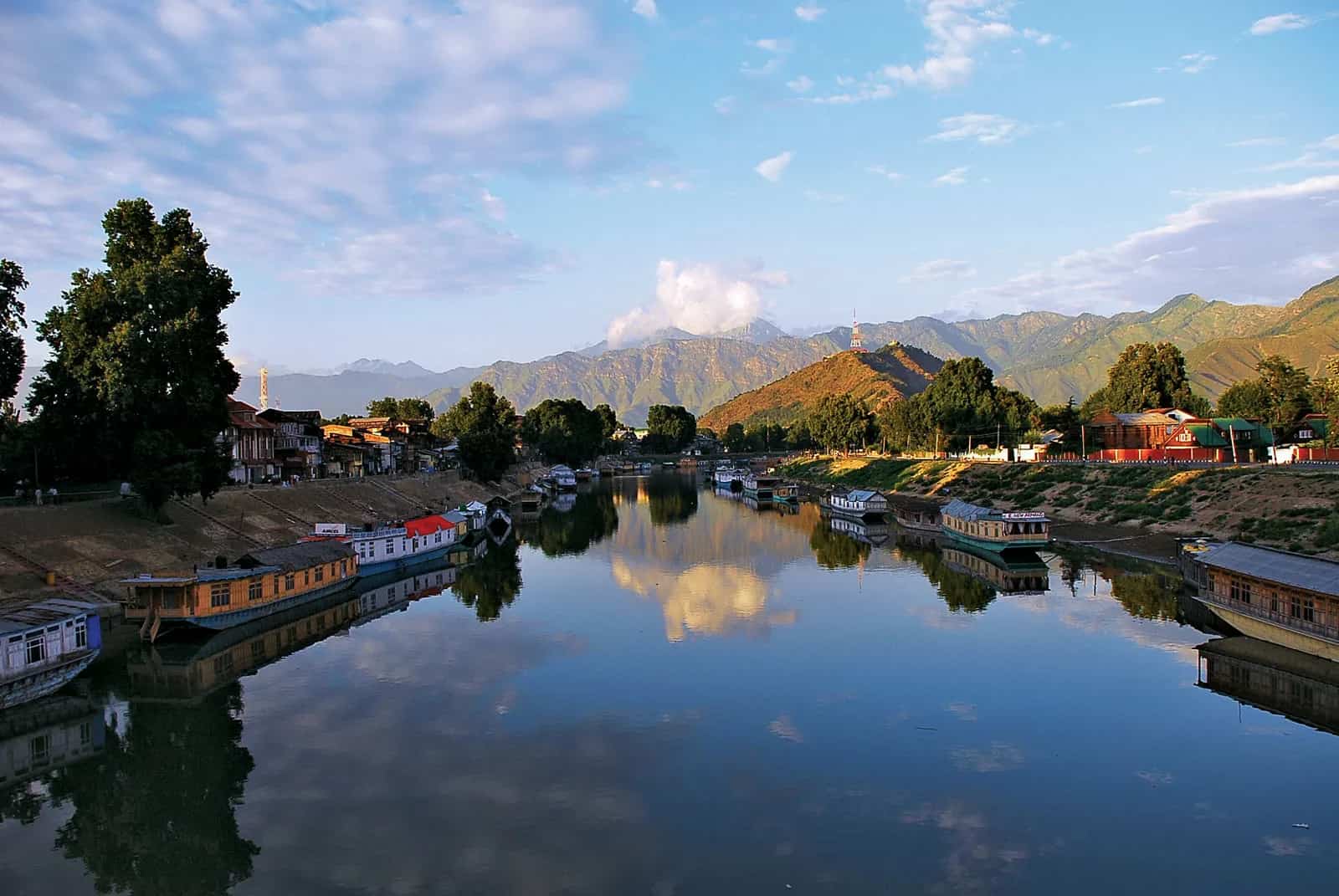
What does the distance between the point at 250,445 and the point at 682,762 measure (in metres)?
88.1

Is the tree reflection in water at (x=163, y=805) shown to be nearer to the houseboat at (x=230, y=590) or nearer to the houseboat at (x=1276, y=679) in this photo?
the houseboat at (x=230, y=590)

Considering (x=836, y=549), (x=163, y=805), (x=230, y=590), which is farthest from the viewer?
(x=836, y=549)

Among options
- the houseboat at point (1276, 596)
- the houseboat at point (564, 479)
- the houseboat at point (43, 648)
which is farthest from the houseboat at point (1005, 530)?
the houseboat at point (564, 479)

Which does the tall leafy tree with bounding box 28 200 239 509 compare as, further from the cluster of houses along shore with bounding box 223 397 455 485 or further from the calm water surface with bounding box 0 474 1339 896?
the calm water surface with bounding box 0 474 1339 896

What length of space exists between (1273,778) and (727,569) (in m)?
46.6

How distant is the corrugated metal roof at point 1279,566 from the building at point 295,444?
98616 millimetres

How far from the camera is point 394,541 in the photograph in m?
70.6

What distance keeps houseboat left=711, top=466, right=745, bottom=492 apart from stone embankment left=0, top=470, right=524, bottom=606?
94.2 metres

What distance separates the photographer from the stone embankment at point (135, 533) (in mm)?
49656

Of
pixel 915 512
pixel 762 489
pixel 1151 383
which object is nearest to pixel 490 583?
pixel 915 512

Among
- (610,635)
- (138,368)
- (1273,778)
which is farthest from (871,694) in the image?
(138,368)

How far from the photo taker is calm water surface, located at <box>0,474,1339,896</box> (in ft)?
69.7

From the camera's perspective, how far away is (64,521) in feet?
183

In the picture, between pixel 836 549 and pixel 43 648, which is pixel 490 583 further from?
pixel 836 549
